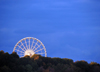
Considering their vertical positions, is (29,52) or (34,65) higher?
(29,52)

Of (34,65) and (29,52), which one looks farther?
(29,52)

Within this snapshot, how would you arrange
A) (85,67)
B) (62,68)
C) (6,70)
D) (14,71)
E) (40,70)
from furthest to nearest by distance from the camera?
(85,67) → (62,68) → (40,70) → (14,71) → (6,70)

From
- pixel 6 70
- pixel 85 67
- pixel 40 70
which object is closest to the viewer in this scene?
pixel 6 70

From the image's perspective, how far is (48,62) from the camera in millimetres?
65500

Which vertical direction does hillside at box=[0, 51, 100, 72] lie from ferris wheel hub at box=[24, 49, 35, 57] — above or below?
below

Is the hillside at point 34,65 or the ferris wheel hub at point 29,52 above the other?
the ferris wheel hub at point 29,52

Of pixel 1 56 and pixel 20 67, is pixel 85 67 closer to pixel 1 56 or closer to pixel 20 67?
pixel 20 67

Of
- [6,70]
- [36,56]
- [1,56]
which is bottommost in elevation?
[6,70]

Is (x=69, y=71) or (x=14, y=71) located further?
(x=69, y=71)

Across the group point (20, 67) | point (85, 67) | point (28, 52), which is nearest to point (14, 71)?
point (20, 67)

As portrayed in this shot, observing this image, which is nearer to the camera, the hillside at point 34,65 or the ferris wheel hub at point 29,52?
the hillside at point 34,65

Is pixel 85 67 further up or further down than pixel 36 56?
further down

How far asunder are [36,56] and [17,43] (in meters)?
6.51

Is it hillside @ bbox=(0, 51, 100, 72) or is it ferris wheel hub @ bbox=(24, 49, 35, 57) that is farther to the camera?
ferris wheel hub @ bbox=(24, 49, 35, 57)
